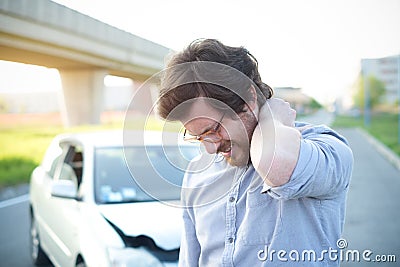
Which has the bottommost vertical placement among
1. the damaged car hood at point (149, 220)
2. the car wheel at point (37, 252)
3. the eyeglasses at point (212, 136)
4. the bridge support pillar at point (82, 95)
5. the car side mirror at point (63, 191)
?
the car wheel at point (37, 252)

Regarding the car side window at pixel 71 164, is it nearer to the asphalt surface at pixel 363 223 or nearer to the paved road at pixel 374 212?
the asphalt surface at pixel 363 223

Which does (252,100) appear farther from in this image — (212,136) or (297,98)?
(297,98)

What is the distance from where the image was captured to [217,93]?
4.34 ft

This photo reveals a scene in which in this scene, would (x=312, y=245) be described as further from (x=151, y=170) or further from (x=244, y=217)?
(x=151, y=170)

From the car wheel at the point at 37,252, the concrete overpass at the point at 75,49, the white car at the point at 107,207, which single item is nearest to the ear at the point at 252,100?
the white car at the point at 107,207

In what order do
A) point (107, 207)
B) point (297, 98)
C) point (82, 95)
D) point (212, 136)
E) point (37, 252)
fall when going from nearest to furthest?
point (212, 136)
point (297, 98)
point (107, 207)
point (37, 252)
point (82, 95)

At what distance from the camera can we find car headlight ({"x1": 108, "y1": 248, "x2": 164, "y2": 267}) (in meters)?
2.87

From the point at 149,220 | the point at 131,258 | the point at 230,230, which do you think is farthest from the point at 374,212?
the point at 230,230

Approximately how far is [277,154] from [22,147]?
1466 centimetres

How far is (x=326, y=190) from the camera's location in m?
1.23

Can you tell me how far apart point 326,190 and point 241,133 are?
28 centimetres

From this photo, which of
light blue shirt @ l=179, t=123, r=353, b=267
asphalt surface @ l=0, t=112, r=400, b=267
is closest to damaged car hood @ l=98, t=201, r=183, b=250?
Answer: asphalt surface @ l=0, t=112, r=400, b=267

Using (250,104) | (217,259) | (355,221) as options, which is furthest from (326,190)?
(355,221)

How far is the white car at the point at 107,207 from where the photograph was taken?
2.19 metres
